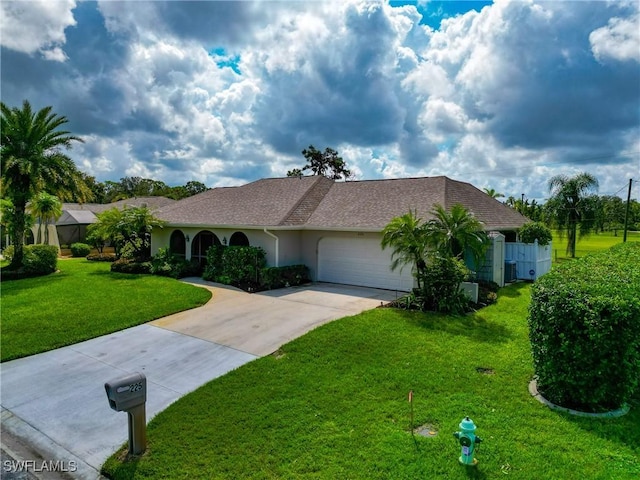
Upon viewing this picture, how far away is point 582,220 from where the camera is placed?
1006 inches

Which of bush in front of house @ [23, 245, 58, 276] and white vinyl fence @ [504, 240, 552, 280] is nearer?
white vinyl fence @ [504, 240, 552, 280]

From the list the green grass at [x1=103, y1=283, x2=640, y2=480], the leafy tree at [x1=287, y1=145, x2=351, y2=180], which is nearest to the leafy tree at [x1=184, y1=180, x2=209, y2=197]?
the leafy tree at [x1=287, y1=145, x2=351, y2=180]

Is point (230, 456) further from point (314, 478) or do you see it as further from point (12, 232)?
point (12, 232)

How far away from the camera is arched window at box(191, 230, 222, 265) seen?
18016 millimetres

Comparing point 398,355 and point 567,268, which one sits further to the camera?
point 398,355

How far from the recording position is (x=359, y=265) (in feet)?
50.3

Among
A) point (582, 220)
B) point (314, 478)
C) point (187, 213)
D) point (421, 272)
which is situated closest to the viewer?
point (314, 478)

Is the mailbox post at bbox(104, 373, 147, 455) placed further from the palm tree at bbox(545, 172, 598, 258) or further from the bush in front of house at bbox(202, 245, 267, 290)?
the palm tree at bbox(545, 172, 598, 258)

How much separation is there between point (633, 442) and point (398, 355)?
3.65 metres

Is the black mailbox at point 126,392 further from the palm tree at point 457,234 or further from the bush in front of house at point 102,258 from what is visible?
the bush in front of house at point 102,258

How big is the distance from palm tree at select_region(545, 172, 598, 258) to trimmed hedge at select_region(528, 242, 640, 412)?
2386 cm

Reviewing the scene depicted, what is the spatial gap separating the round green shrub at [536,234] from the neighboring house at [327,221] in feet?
2.53

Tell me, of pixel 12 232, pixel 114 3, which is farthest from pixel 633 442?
pixel 12 232

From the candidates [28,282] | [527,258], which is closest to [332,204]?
[527,258]
